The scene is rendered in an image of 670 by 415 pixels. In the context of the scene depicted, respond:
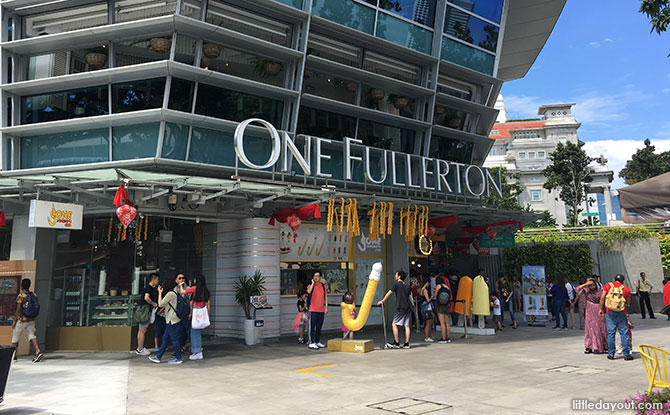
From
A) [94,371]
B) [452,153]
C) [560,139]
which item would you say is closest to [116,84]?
[94,371]

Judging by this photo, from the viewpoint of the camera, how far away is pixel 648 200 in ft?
36.6

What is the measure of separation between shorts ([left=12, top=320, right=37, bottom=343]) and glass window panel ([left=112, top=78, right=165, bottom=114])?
5850 millimetres

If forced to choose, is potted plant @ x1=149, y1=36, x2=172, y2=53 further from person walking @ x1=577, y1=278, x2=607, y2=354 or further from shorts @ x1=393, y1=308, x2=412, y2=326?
person walking @ x1=577, y1=278, x2=607, y2=354

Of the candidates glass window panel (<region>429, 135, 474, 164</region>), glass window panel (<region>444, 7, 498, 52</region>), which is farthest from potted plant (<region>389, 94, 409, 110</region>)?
glass window panel (<region>444, 7, 498, 52</region>)

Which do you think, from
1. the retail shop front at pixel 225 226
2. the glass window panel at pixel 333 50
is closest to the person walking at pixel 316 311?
the retail shop front at pixel 225 226

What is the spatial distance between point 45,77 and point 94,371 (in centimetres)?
889

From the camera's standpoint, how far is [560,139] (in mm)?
92625

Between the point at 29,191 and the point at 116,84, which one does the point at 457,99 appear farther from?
the point at 29,191

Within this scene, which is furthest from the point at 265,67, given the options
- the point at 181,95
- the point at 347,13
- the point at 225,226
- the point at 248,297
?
the point at 248,297

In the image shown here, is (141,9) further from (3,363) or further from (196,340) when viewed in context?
(3,363)

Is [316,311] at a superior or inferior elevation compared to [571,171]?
inferior

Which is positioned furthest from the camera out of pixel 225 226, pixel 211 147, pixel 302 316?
pixel 225 226

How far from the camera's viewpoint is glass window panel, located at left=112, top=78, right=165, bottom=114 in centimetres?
1370

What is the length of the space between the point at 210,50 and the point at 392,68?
734 cm
